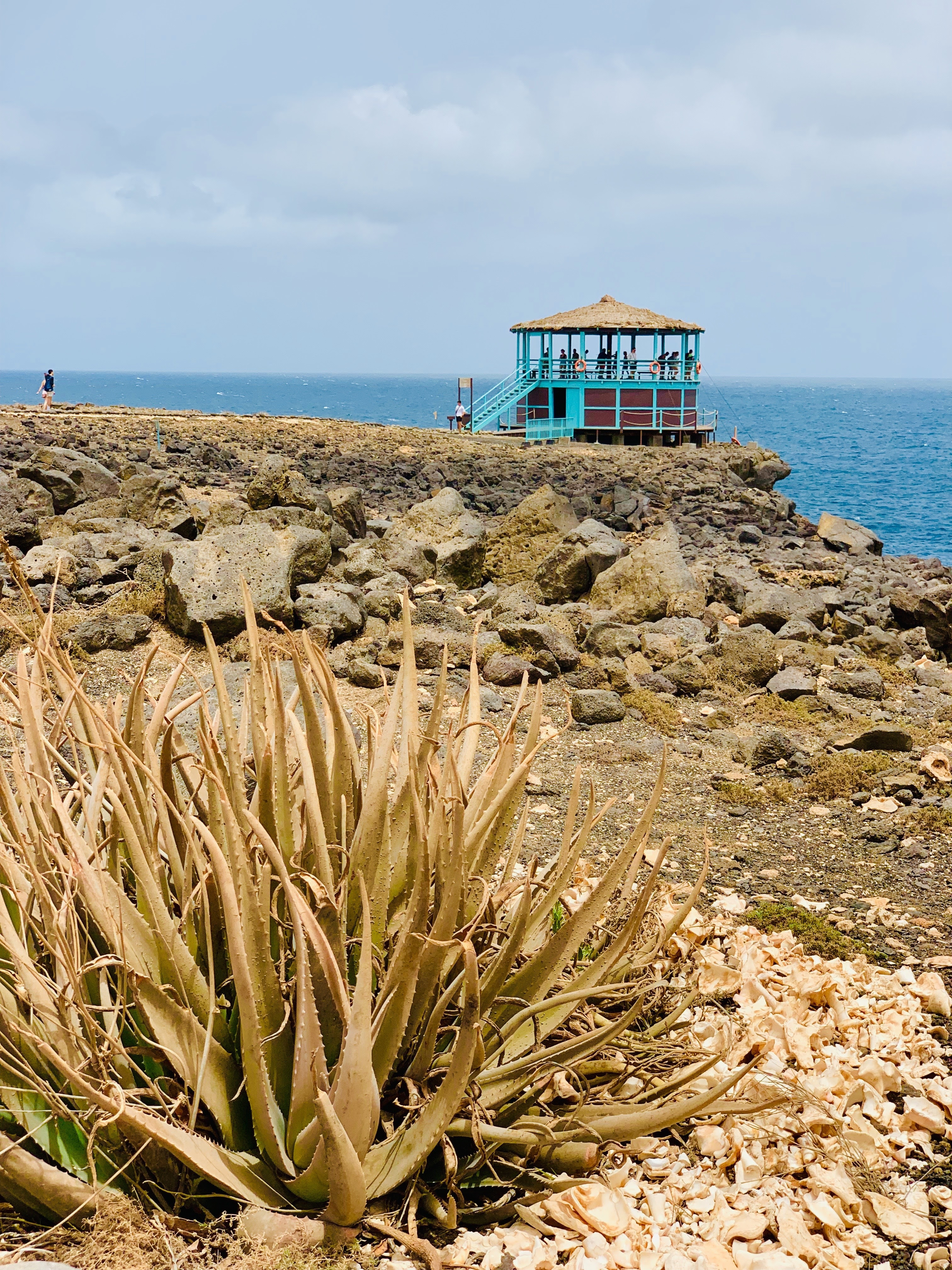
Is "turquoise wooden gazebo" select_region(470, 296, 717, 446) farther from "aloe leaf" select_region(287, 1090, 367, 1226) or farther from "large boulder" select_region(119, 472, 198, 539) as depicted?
"aloe leaf" select_region(287, 1090, 367, 1226)

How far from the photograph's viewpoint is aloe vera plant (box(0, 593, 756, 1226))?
2.03 meters

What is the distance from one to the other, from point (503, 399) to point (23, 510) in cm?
2340

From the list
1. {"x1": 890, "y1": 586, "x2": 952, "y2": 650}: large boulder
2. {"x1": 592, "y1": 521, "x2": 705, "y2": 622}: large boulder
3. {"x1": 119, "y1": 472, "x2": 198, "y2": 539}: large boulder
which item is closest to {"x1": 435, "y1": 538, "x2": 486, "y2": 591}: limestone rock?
{"x1": 592, "y1": 521, "x2": 705, "y2": 622}: large boulder

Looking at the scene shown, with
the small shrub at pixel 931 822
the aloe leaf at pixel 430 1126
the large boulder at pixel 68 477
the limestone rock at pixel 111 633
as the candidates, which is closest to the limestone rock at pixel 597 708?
the small shrub at pixel 931 822

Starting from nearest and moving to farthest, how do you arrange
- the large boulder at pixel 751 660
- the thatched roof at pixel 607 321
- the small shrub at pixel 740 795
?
the small shrub at pixel 740 795 → the large boulder at pixel 751 660 → the thatched roof at pixel 607 321

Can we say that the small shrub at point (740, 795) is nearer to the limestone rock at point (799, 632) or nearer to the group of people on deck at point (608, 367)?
the limestone rock at point (799, 632)

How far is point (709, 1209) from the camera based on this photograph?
8.16 feet

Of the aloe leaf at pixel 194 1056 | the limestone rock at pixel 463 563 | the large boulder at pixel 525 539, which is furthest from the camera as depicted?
the large boulder at pixel 525 539

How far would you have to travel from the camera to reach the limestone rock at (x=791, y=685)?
28.4ft

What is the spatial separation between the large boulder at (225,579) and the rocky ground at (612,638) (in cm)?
2

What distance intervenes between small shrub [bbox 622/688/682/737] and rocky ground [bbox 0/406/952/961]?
0.02m

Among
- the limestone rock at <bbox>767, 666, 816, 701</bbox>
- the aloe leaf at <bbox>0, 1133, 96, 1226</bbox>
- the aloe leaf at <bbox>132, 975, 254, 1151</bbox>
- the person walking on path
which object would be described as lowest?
the limestone rock at <bbox>767, 666, 816, 701</bbox>

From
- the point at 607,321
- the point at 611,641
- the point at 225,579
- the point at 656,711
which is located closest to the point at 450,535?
the point at 611,641

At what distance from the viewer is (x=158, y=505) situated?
13.2 meters
